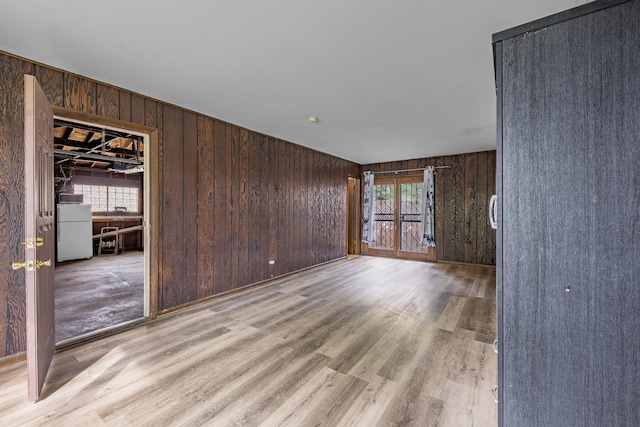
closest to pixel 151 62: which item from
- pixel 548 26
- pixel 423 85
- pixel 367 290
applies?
pixel 423 85

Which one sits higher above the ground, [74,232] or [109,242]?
[74,232]

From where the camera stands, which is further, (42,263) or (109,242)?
(109,242)

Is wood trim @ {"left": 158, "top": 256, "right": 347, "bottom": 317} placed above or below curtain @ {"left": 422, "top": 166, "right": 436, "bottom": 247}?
below

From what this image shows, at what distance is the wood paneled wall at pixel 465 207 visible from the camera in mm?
5520

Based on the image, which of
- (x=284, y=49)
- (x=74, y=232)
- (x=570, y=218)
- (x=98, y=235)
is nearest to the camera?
(x=570, y=218)

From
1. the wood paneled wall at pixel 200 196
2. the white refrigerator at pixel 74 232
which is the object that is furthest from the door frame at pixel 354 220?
the white refrigerator at pixel 74 232

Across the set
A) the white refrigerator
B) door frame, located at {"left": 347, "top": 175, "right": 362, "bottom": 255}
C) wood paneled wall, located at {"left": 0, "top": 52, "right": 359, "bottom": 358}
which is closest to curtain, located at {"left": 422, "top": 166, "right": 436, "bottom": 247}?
door frame, located at {"left": 347, "top": 175, "right": 362, "bottom": 255}

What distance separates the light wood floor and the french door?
118 inches

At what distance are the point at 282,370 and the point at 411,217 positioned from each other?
514cm

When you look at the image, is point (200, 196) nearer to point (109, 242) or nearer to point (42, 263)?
point (42, 263)

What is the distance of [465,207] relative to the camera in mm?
5758

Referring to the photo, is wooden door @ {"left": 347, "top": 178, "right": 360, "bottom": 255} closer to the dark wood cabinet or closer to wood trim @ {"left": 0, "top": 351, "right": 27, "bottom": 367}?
wood trim @ {"left": 0, "top": 351, "right": 27, "bottom": 367}

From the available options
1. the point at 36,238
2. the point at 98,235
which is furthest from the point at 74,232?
the point at 36,238

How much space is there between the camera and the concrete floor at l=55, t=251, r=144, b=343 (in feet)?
9.20
